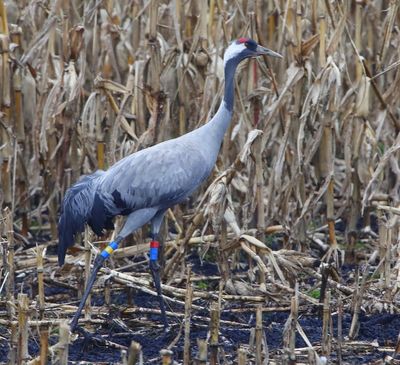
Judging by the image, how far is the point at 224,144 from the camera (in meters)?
7.04

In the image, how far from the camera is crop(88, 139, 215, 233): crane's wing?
5684 mm

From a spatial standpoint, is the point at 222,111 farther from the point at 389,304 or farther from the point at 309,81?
the point at 389,304

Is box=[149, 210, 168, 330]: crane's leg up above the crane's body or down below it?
below

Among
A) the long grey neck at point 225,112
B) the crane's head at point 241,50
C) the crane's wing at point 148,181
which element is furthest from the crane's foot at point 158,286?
the crane's head at point 241,50

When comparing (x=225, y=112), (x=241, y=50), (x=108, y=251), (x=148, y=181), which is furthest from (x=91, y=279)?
(x=241, y=50)

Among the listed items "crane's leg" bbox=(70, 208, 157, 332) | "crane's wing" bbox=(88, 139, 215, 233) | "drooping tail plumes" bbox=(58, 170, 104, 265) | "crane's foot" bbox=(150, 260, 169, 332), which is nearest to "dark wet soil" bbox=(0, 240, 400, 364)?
"crane's foot" bbox=(150, 260, 169, 332)

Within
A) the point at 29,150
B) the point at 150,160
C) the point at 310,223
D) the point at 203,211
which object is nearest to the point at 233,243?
the point at 203,211

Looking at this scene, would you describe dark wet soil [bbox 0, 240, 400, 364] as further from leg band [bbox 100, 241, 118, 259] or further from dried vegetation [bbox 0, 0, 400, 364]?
leg band [bbox 100, 241, 118, 259]

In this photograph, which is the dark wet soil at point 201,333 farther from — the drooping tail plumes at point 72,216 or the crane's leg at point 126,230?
the drooping tail plumes at point 72,216

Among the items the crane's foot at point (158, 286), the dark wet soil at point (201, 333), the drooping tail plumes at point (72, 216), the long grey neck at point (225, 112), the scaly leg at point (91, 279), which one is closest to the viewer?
the dark wet soil at point (201, 333)

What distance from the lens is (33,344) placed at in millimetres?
5031

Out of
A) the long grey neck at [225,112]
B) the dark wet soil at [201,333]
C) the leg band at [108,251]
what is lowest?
the dark wet soil at [201,333]

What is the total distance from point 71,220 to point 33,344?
2.87ft

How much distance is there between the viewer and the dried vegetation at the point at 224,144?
5953mm
